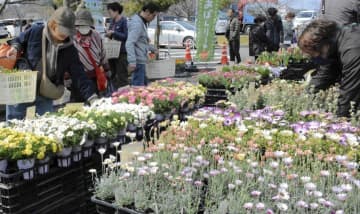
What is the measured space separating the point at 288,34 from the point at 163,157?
10.8 meters

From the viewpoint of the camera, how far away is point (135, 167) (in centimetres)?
224

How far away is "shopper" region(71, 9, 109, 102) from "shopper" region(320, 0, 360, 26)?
7.79 ft

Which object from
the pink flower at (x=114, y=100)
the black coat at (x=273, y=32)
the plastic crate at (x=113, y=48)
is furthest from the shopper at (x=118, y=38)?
the black coat at (x=273, y=32)

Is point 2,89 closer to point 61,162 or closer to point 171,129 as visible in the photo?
point 61,162

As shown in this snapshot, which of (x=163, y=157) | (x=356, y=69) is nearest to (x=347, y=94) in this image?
(x=356, y=69)

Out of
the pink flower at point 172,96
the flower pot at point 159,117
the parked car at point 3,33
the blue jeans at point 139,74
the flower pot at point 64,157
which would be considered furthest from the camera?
the parked car at point 3,33

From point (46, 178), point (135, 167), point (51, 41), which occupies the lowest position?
point (46, 178)

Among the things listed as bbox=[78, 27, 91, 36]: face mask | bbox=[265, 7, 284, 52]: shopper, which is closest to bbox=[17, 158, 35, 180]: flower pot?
bbox=[78, 27, 91, 36]: face mask

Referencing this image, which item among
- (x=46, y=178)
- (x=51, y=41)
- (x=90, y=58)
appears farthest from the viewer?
(x=90, y=58)

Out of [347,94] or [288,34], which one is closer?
[347,94]

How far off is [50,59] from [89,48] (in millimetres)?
851

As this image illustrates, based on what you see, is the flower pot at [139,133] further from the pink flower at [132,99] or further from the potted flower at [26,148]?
the potted flower at [26,148]

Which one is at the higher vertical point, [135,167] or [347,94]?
[347,94]

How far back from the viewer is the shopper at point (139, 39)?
18.0 ft
